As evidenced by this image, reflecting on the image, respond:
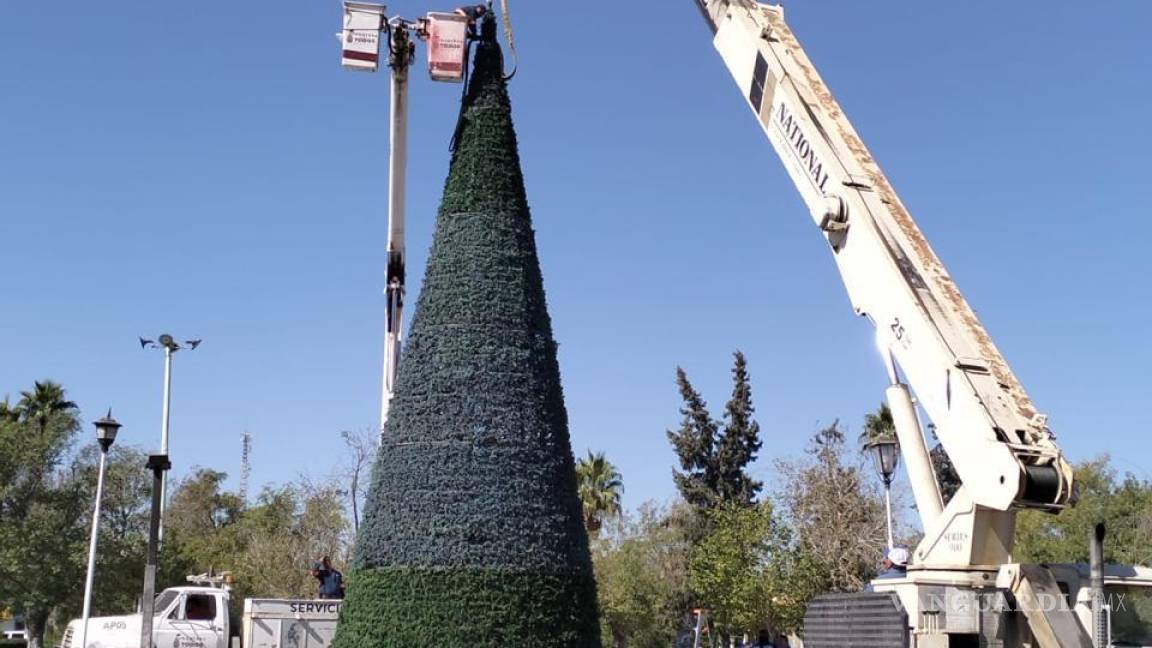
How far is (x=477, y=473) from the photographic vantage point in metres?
10.4

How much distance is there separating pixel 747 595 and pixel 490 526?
23.7 meters

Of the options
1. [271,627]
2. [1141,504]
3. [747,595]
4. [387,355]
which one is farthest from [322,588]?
[1141,504]

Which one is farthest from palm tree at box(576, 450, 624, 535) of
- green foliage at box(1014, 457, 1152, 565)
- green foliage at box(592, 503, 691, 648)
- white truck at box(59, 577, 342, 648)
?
white truck at box(59, 577, 342, 648)

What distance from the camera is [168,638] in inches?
674

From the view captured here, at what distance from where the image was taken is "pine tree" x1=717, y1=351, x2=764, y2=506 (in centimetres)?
4850

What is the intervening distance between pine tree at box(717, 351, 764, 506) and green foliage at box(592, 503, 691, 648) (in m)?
2.96

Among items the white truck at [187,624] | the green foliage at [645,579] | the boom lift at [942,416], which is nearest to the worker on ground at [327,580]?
the white truck at [187,624]

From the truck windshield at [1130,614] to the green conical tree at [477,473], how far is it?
4817 mm

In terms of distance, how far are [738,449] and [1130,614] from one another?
38739 mm

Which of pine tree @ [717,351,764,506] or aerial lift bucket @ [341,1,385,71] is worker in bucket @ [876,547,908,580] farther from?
pine tree @ [717,351,764,506]

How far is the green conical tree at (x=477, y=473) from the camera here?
33.2 feet

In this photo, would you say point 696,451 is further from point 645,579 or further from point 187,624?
point 187,624

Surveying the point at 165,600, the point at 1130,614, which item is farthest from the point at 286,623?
the point at 1130,614

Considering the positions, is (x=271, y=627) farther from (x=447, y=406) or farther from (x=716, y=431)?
(x=716, y=431)
